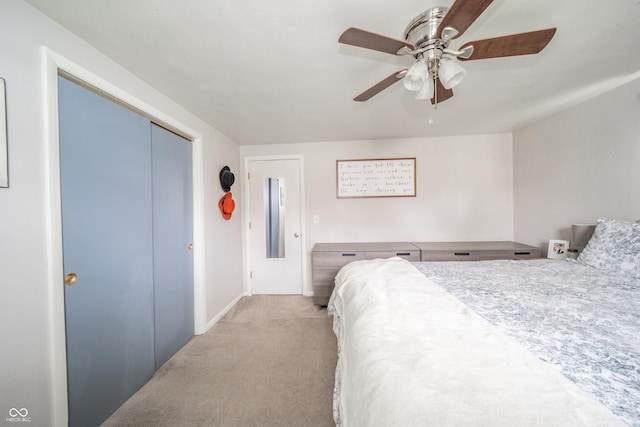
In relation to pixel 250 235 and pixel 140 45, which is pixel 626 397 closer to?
pixel 140 45

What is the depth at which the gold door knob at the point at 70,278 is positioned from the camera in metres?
1.12

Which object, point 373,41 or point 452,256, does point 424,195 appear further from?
point 373,41

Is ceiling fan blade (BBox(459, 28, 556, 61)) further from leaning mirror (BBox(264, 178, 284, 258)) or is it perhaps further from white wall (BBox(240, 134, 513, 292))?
leaning mirror (BBox(264, 178, 284, 258))

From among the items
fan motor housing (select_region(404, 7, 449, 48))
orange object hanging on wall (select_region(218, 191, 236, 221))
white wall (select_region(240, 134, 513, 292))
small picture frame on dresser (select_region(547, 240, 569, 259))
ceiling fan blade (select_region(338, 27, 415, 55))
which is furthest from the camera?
white wall (select_region(240, 134, 513, 292))

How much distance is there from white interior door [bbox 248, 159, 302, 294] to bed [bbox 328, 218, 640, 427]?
72.3 inches

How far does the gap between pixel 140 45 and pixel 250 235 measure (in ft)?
7.76

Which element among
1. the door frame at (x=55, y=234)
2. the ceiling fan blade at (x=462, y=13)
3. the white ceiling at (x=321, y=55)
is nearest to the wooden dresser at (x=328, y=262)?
the white ceiling at (x=321, y=55)

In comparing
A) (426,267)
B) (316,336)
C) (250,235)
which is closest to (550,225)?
(426,267)

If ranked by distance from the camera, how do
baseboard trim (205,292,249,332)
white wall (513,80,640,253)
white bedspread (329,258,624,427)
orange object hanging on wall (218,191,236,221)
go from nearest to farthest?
1. white bedspread (329,258,624,427)
2. white wall (513,80,640,253)
3. baseboard trim (205,292,249,332)
4. orange object hanging on wall (218,191,236,221)

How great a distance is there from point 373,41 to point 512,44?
24.8 inches

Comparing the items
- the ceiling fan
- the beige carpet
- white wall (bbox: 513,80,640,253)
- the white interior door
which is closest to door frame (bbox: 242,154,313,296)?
the white interior door

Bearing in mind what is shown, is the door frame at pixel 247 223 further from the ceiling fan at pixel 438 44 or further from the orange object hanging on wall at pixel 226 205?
the ceiling fan at pixel 438 44

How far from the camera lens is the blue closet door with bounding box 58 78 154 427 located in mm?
1146

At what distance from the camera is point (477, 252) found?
8.20 feet
